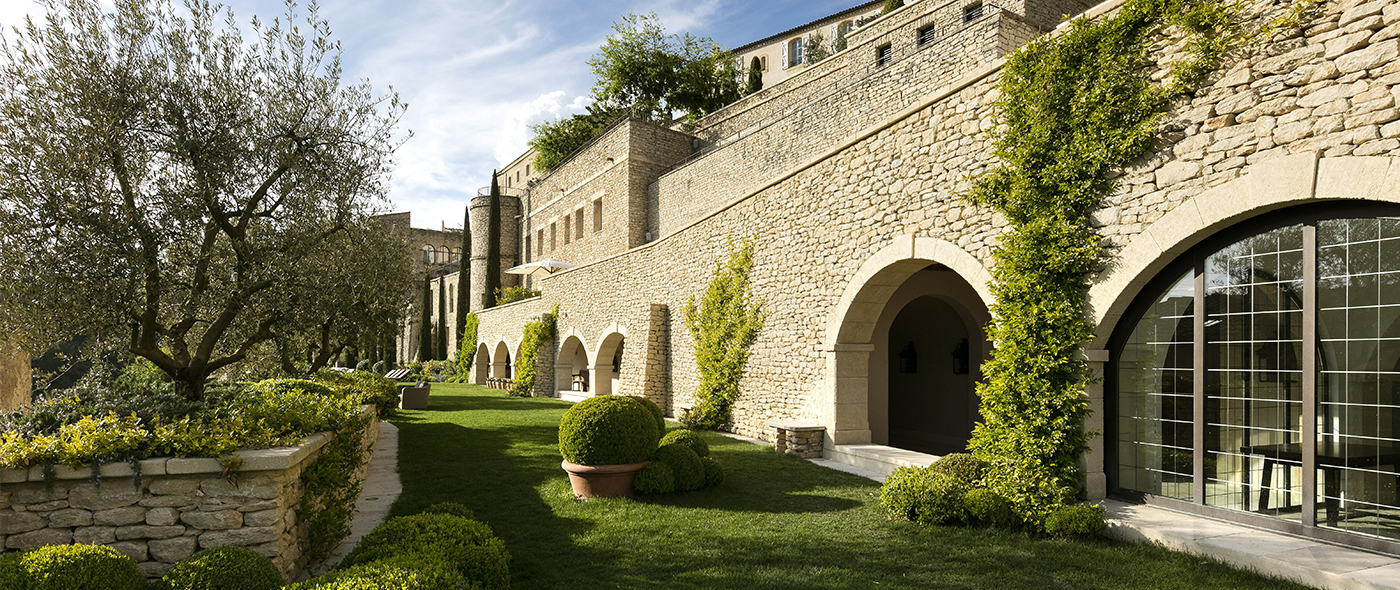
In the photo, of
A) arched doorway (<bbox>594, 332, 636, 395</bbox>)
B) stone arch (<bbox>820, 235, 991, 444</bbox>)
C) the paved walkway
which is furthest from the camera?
arched doorway (<bbox>594, 332, 636, 395</bbox>)

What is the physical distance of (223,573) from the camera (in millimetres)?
3707

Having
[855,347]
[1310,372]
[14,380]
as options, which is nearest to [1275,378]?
[1310,372]

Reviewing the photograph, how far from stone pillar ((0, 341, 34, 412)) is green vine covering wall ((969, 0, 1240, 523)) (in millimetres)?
8716

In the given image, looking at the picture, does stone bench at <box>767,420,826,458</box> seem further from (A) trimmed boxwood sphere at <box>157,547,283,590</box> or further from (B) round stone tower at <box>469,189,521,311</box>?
(B) round stone tower at <box>469,189,521,311</box>

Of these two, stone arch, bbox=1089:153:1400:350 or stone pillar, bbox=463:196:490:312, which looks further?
stone pillar, bbox=463:196:490:312

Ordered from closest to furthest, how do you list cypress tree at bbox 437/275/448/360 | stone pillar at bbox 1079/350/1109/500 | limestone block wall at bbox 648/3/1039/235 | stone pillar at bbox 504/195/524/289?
stone pillar at bbox 1079/350/1109/500 → limestone block wall at bbox 648/3/1039/235 → stone pillar at bbox 504/195/524/289 → cypress tree at bbox 437/275/448/360

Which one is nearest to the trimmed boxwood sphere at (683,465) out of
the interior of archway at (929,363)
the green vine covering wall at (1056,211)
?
the green vine covering wall at (1056,211)

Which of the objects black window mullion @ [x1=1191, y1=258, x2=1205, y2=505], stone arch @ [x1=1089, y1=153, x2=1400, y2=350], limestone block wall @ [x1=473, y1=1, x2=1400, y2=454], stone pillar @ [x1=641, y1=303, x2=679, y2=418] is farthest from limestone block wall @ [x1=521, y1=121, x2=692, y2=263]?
black window mullion @ [x1=1191, y1=258, x2=1205, y2=505]

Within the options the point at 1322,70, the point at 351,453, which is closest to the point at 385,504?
the point at 351,453

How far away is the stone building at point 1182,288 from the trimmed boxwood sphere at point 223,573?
6044mm

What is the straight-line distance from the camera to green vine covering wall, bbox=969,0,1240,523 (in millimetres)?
5656

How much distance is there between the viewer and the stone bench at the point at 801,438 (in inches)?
370

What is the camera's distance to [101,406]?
15.9 feet

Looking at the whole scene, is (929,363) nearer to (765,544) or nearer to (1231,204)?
(1231,204)
